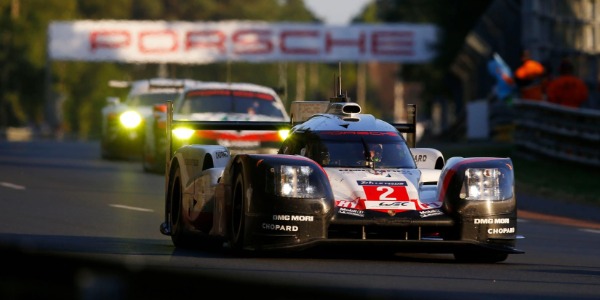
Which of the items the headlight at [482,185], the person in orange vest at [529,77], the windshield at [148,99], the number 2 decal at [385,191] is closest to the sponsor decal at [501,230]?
the headlight at [482,185]

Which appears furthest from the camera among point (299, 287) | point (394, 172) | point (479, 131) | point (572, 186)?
point (479, 131)

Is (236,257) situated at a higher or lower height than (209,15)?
lower

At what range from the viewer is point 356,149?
11.4 meters

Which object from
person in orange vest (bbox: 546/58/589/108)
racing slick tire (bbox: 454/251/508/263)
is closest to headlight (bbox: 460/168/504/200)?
racing slick tire (bbox: 454/251/508/263)

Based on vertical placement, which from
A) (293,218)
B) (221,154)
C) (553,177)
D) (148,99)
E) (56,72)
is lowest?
(553,177)

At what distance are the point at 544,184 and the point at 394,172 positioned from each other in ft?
38.4

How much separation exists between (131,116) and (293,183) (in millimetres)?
19463

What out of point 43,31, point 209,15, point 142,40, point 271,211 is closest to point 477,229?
point 271,211

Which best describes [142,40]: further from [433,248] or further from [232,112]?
[433,248]

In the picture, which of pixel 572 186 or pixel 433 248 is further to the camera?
→ pixel 572 186

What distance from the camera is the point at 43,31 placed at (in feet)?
289

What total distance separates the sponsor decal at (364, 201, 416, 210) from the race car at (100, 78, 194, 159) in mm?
18121

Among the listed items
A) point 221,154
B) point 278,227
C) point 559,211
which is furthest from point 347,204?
point 559,211

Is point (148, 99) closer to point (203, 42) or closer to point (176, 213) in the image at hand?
point (176, 213)
